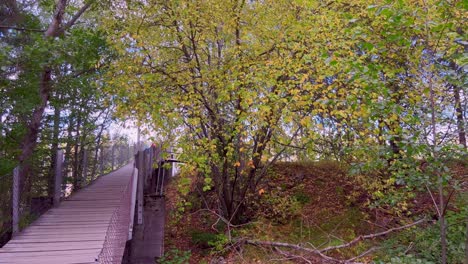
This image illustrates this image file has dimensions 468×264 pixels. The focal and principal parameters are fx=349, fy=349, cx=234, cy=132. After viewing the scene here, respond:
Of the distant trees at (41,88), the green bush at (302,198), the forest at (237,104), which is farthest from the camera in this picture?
the green bush at (302,198)

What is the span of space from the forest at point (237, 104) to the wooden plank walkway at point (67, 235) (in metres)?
0.56

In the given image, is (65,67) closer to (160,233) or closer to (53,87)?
(53,87)

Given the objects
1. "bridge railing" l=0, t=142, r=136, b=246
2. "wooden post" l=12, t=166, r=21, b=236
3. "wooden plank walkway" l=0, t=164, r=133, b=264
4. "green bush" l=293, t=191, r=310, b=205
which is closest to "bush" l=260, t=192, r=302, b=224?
"green bush" l=293, t=191, r=310, b=205

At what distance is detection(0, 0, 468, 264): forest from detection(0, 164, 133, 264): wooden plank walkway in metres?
0.56

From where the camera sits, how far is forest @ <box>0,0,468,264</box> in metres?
6.36

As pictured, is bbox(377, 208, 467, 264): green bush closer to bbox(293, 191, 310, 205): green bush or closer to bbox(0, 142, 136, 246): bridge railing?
bbox(293, 191, 310, 205): green bush

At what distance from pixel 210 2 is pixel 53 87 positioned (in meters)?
4.08

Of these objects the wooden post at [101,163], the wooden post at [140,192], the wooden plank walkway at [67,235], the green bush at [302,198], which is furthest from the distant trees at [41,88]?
the green bush at [302,198]

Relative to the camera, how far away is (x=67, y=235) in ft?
21.7

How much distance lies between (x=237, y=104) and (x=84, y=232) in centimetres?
431

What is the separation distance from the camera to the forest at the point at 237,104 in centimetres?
636

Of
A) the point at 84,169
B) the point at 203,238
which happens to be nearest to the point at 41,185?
the point at 84,169

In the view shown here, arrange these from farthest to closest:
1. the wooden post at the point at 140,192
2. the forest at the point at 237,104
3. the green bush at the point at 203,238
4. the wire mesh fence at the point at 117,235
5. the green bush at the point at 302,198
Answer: the green bush at the point at 302,198 < the wooden post at the point at 140,192 < the green bush at the point at 203,238 < the forest at the point at 237,104 < the wire mesh fence at the point at 117,235

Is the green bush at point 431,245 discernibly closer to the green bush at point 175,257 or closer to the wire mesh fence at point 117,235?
the green bush at point 175,257
